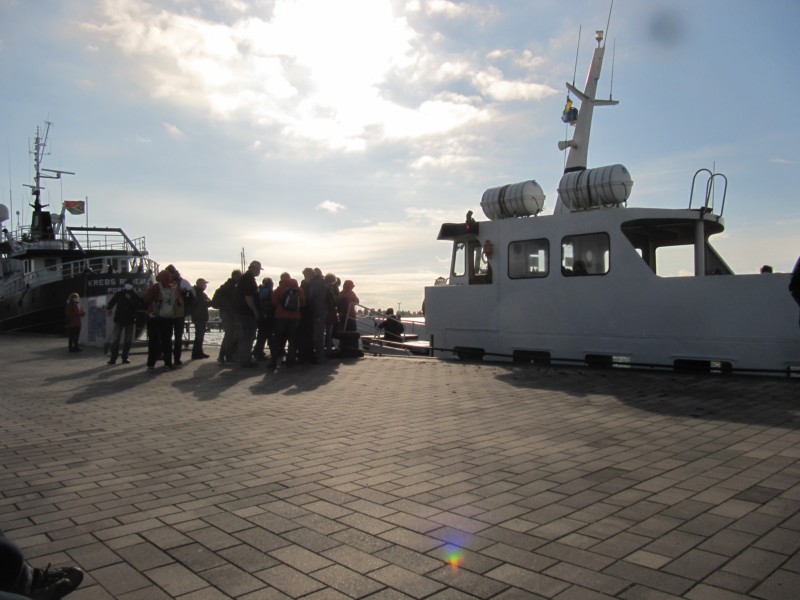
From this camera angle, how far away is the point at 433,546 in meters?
3.20

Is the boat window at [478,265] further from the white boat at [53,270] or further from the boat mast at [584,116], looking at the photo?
the white boat at [53,270]

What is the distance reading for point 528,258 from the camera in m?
11.8

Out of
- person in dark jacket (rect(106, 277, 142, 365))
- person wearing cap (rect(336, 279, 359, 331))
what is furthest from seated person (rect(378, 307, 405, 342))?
person in dark jacket (rect(106, 277, 142, 365))

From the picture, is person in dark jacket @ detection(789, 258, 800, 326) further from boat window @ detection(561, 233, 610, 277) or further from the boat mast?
the boat mast

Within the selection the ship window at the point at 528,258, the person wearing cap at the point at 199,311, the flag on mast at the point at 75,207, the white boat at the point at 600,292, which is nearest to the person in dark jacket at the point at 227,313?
the person wearing cap at the point at 199,311

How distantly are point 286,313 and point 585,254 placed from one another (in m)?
5.53

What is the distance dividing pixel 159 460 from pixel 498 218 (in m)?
9.23

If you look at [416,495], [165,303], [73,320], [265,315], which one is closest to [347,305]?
[265,315]

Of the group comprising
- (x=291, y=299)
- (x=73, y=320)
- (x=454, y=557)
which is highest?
(x=291, y=299)

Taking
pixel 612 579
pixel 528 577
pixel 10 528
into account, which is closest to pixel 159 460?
pixel 10 528

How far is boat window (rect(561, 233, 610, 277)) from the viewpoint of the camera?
10719 millimetres

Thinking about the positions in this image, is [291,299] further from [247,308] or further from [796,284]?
[796,284]

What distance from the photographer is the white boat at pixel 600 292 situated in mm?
9188

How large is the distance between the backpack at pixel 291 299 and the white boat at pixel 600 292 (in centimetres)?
302
